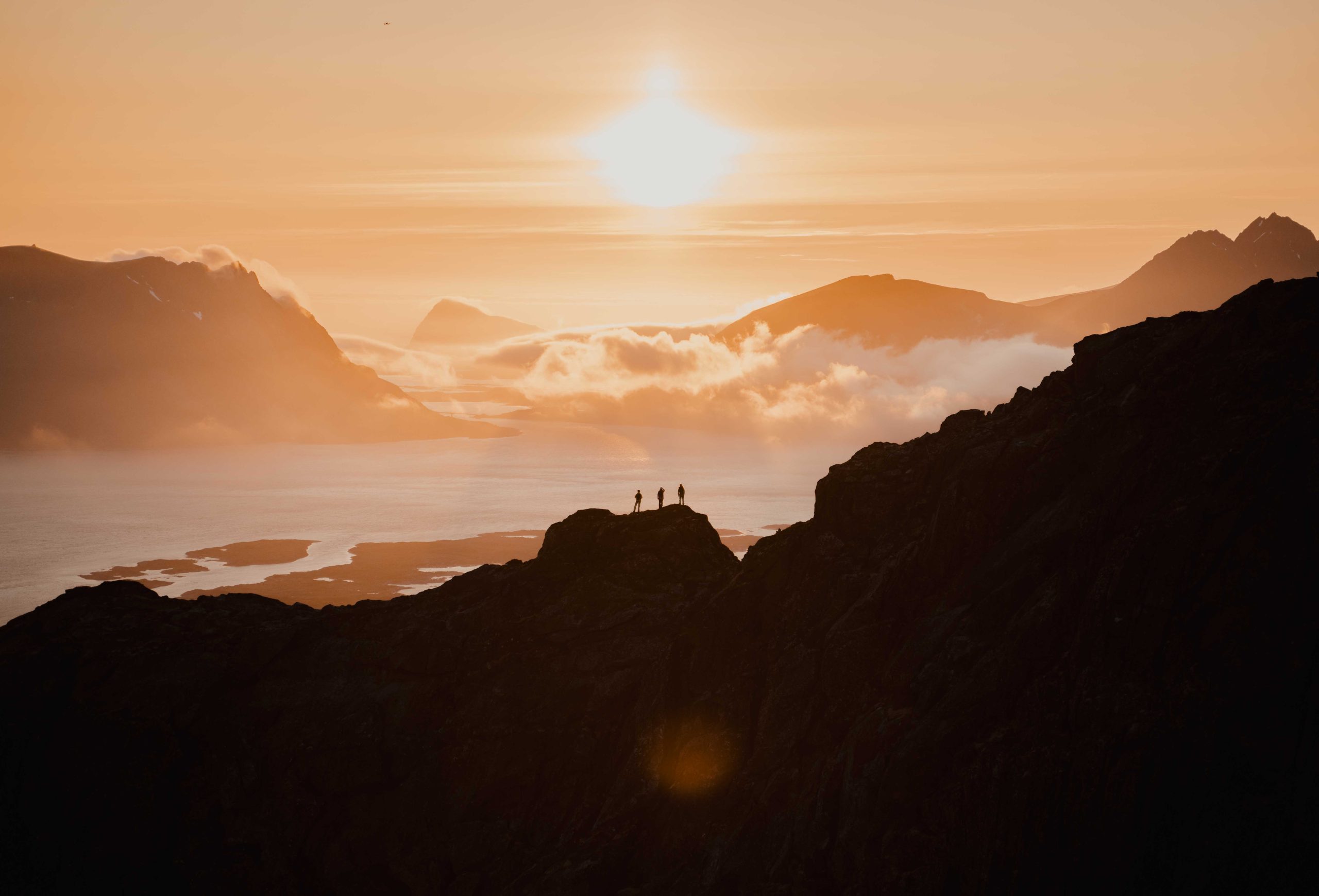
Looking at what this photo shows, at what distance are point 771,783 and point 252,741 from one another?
106 ft

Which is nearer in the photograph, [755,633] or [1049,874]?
[1049,874]

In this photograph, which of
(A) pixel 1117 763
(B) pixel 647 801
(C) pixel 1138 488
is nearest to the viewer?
(A) pixel 1117 763

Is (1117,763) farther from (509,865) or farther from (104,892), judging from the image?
(104,892)

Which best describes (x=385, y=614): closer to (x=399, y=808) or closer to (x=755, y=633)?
(x=399, y=808)

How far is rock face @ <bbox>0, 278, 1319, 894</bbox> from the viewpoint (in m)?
33.0

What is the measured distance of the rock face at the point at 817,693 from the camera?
108 feet

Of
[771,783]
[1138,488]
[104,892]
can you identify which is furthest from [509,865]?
[1138,488]

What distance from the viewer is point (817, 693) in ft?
151

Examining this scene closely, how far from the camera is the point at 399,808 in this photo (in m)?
55.6

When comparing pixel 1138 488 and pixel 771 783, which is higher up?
pixel 1138 488

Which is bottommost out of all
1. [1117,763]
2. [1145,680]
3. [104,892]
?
[104,892]

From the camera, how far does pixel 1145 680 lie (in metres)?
33.9

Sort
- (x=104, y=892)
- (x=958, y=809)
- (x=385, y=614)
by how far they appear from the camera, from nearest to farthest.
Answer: (x=958, y=809)
(x=104, y=892)
(x=385, y=614)

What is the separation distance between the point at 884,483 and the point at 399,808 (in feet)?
107
